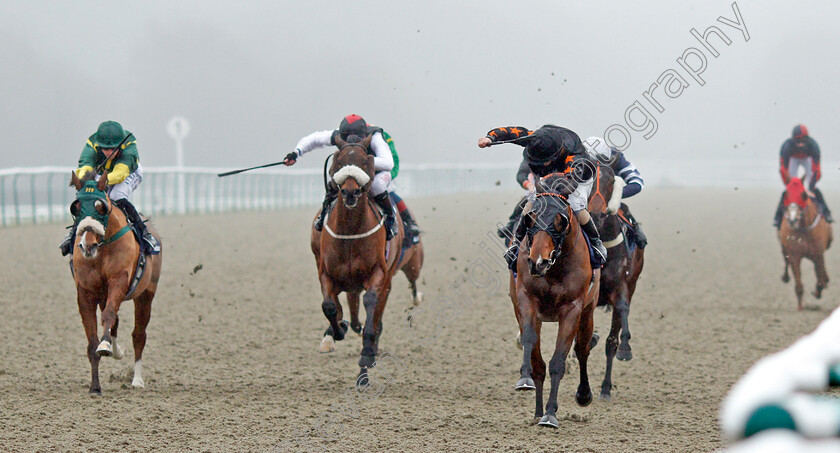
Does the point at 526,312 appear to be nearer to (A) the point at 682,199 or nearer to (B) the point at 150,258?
(B) the point at 150,258

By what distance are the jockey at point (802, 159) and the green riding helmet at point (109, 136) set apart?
7636mm

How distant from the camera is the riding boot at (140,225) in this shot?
284 inches

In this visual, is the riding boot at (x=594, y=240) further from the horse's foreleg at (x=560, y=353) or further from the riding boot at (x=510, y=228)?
the riding boot at (x=510, y=228)

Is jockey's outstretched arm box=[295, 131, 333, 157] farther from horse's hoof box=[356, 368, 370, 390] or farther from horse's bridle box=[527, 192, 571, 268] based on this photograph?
horse's bridle box=[527, 192, 571, 268]

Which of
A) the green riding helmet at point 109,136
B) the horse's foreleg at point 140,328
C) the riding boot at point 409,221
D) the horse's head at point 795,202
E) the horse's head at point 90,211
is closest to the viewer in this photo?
the horse's head at point 90,211

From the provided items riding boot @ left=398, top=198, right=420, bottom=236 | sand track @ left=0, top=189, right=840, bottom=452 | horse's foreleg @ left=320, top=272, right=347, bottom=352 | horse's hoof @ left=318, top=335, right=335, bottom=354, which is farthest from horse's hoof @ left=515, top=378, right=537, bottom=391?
riding boot @ left=398, top=198, right=420, bottom=236

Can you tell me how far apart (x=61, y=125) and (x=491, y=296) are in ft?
157

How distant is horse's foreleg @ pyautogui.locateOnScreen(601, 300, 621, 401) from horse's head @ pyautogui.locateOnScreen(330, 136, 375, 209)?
2.18 meters

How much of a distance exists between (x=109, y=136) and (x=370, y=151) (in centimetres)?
201

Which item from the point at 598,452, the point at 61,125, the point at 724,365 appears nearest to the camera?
the point at 598,452

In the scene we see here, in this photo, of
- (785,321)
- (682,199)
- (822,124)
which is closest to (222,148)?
(682,199)

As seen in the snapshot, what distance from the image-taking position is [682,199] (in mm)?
36062

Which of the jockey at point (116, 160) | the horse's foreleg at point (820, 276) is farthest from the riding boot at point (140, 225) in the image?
the horse's foreleg at point (820, 276)

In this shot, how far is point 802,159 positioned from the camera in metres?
11.4
